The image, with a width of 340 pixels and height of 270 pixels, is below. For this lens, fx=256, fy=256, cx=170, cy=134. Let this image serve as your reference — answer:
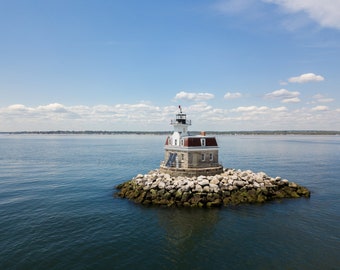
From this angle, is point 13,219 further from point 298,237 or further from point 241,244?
point 298,237

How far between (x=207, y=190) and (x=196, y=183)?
1.68 meters

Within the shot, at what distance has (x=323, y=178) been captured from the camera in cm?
4634

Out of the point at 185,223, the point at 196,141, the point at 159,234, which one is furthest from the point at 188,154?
the point at 159,234

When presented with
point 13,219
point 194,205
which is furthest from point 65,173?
point 194,205

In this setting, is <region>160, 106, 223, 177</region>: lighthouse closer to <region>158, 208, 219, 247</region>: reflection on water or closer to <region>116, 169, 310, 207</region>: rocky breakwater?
<region>116, 169, 310, 207</region>: rocky breakwater

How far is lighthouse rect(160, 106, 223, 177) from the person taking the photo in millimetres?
36281

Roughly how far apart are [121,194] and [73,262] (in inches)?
648

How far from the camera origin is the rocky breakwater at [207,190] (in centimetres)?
3028

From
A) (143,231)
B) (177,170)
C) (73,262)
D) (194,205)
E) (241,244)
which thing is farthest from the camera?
(177,170)

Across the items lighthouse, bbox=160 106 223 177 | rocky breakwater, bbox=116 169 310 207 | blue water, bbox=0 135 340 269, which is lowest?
blue water, bbox=0 135 340 269

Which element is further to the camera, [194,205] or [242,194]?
[242,194]

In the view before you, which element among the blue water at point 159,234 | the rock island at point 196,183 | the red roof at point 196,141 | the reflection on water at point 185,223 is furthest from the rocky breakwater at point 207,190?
the red roof at point 196,141

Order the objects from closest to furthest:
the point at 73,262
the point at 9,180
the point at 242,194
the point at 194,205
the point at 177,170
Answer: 1. the point at 73,262
2. the point at 194,205
3. the point at 242,194
4. the point at 177,170
5. the point at 9,180

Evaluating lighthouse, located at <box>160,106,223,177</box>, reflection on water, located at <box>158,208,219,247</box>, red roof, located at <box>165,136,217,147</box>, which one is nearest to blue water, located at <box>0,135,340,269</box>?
reflection on water, located at <box>158,208,219,247</box>
